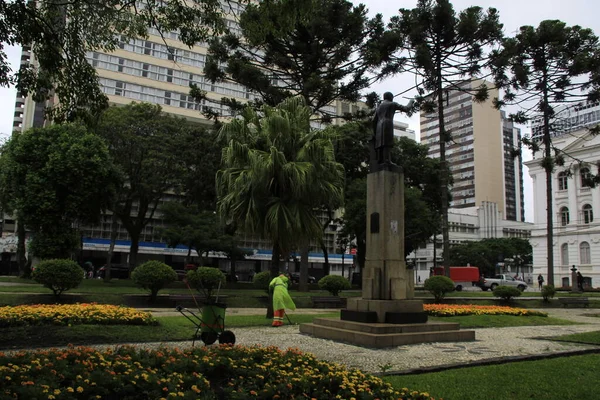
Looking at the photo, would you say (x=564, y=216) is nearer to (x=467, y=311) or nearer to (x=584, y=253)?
(x=584, y=253)

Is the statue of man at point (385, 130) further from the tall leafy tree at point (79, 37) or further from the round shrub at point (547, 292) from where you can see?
the round shrub at point (547, 292)

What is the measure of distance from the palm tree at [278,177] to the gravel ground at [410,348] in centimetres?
320

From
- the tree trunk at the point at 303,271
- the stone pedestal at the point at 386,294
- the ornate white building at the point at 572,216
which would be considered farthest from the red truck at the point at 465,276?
the stone pedestal at the point at 386,294

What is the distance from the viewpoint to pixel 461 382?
243 inches

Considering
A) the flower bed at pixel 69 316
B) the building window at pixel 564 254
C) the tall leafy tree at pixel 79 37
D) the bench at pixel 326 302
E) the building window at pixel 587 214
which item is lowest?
the bench at pixel 326 302

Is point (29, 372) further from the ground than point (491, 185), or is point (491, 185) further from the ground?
point (491, 185)

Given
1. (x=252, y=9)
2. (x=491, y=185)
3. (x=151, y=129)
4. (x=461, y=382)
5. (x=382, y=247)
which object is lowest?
(x=461, y=382)

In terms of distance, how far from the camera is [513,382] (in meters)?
6.28

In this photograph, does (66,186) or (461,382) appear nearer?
(461,382)

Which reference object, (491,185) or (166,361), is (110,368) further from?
(491,185)

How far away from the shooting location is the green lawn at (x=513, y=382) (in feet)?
18.5

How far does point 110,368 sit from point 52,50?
18.4 feet

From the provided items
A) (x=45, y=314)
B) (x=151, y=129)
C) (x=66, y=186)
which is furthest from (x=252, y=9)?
(x=151, y=129)

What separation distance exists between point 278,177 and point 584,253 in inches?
2078
